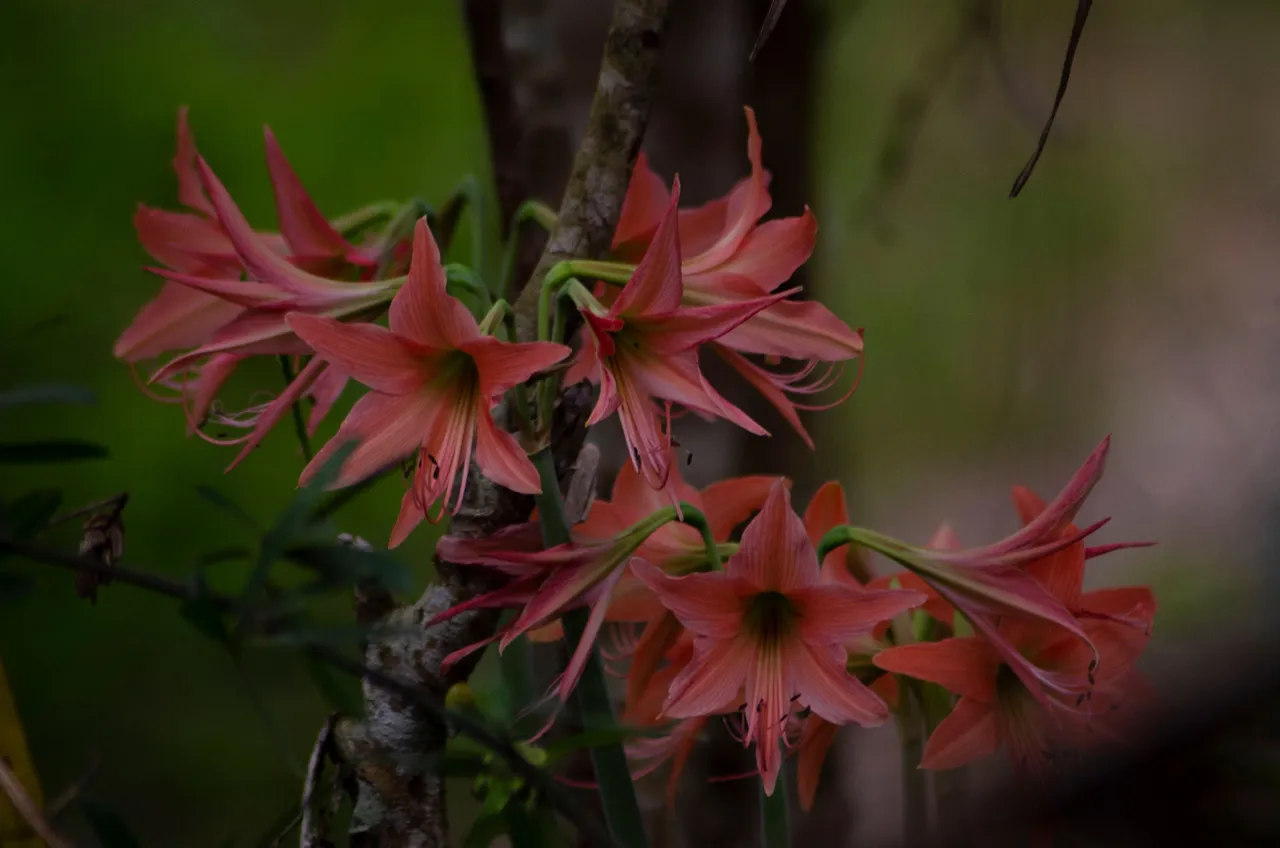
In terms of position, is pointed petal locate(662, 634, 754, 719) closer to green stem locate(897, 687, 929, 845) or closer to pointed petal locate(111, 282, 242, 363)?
green stem locate(897, 687, 929, 845)

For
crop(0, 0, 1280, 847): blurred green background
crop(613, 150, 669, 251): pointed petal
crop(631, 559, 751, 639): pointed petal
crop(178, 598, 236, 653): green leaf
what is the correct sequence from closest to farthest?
crop(178, 598, 236, 653): green leaf
crop(631, 559, 751, 639): pointed petal
crop(613, 150, 669, 251): pointed petal
crop(0, 0, 1280, 847): blurred green background

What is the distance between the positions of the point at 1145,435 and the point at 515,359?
887 mm

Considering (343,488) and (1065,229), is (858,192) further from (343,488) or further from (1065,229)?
(343,488)

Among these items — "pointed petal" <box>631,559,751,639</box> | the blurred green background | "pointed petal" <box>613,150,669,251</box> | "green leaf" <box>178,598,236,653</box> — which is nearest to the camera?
"green leaf" <box>178,598,236,653</box>

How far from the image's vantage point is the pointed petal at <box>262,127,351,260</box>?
44 cm

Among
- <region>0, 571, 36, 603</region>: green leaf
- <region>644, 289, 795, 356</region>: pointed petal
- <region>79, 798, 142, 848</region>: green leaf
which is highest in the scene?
<region>644, 289, 795, 356</region>: pointed petal

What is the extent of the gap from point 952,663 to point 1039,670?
0.11 ft

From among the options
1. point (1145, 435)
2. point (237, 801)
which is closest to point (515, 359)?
point (237, 801)

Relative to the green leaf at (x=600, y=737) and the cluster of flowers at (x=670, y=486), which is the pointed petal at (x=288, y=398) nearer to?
the cluster of flowers at (x=670, y=486)

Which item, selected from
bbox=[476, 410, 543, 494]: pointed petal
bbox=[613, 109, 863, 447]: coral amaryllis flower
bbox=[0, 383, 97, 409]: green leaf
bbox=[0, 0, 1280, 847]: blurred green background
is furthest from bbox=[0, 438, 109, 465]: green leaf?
bbox=[0, 0, 1280, 847]: blurred green background

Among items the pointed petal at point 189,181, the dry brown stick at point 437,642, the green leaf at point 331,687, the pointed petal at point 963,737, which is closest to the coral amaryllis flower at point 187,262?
the pointed petal at point 189,181

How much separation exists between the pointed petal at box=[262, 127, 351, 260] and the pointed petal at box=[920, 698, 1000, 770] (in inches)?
13.0

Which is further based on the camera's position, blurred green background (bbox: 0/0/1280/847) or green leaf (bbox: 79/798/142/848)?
blurred green background (bbox: 0/0/1280/847)

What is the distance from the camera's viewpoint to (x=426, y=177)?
1070 millimetres
